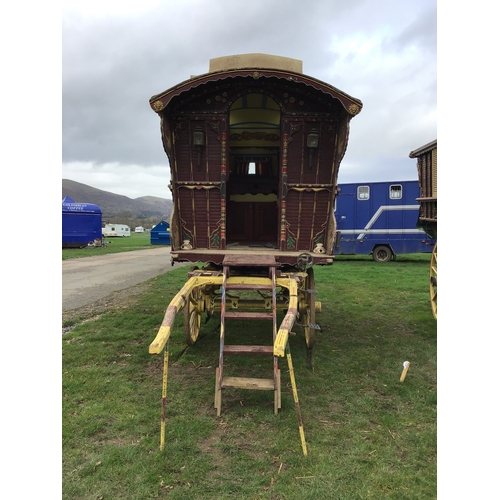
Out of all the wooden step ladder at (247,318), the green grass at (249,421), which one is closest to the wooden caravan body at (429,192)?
the green grass at (249,421)

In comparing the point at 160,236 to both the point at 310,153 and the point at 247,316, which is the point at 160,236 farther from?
the point at 247,316

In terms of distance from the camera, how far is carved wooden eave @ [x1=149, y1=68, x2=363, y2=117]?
461 cm

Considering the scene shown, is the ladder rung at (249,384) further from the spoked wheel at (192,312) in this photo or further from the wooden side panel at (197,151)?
the wooden side panel at (197,151)

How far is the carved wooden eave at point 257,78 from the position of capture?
461cm

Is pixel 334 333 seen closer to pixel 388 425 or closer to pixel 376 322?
pixel 376 322

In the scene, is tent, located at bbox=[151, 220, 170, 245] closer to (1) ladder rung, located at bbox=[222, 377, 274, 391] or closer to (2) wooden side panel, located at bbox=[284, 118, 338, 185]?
(2) wooden side panel, located at bbox=[284, 118, 338, 185]

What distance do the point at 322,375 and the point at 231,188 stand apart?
4.53m

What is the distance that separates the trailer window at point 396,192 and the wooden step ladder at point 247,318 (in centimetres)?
1274

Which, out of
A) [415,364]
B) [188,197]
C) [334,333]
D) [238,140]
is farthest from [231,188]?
[415,364]

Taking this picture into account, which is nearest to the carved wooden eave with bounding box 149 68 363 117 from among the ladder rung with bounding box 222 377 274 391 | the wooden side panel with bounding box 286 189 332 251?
the wooden side panel with bounding box 286 189 332 251

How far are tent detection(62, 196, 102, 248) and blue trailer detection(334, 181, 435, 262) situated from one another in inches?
738

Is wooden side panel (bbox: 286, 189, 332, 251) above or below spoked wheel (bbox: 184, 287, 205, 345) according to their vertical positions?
above

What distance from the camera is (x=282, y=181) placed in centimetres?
533

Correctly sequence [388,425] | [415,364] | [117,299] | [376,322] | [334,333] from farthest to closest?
[117,299], [376,322], [334,333], [415,364], [388,425]
